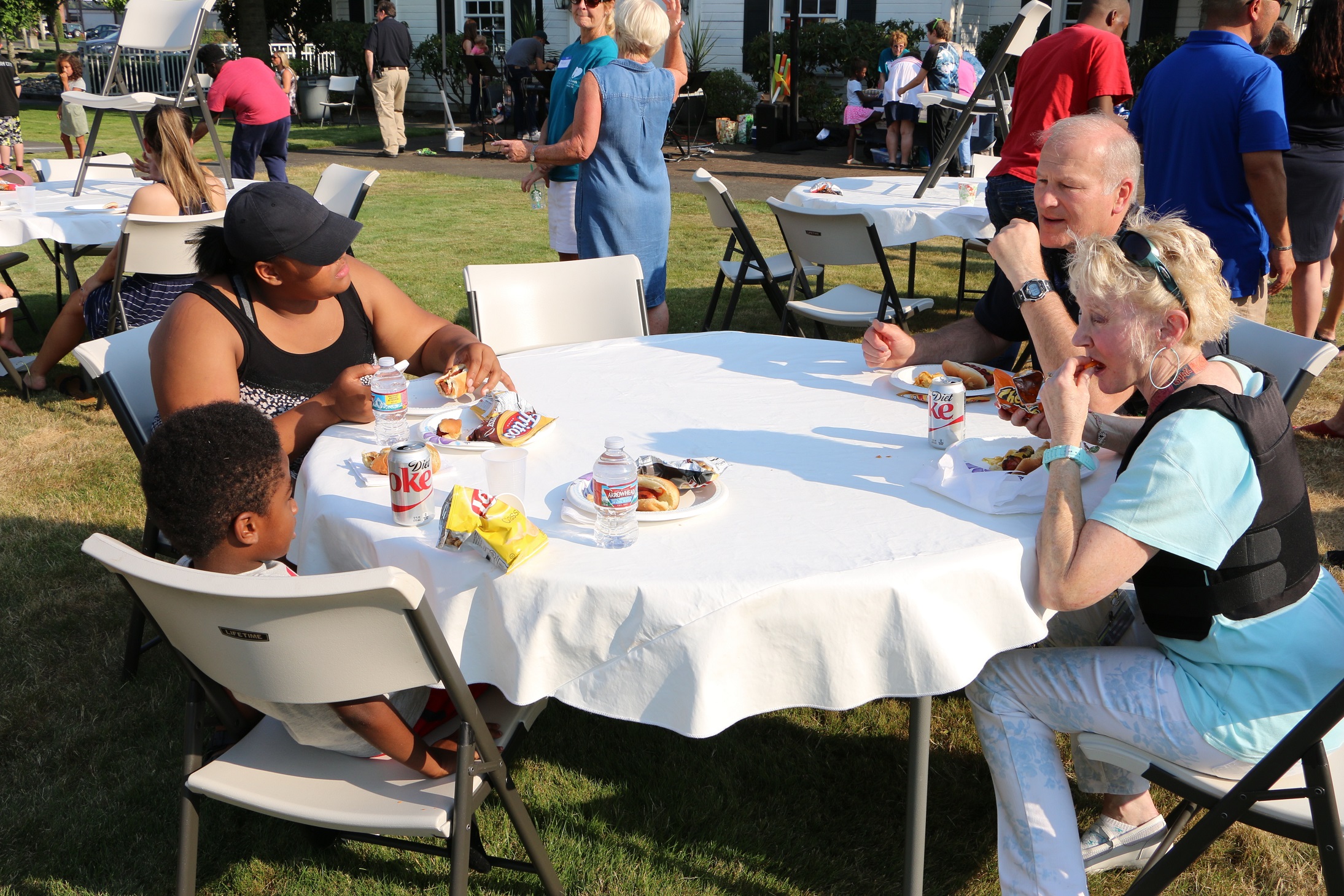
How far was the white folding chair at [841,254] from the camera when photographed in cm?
495

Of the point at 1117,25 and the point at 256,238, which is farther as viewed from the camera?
the point at 1117,25

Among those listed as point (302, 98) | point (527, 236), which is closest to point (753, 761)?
point (527, 236)

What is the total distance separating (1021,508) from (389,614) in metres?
1.18

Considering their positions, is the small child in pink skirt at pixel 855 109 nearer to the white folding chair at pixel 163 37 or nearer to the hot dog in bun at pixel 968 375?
the white folding chair at pixel 163 37

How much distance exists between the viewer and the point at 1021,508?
6.40 feet

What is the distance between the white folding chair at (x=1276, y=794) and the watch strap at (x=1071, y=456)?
0.52 m

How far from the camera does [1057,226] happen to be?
9.50ft

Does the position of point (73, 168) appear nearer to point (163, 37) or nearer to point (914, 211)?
point (163, 37)

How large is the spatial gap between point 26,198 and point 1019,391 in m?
5.72

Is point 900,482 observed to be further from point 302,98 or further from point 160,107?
point 302,98

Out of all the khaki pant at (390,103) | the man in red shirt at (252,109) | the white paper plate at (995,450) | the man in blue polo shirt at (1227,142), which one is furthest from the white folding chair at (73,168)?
the khaki pant at (390,103)

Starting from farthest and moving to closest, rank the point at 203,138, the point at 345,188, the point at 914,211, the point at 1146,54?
the point at 1146,54
the point at 203,138
the point at 345,188
the point at 914,211

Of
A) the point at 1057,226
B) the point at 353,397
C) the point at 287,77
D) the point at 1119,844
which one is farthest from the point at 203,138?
the point at 1119,844

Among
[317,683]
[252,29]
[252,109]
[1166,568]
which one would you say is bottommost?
[317,683]
